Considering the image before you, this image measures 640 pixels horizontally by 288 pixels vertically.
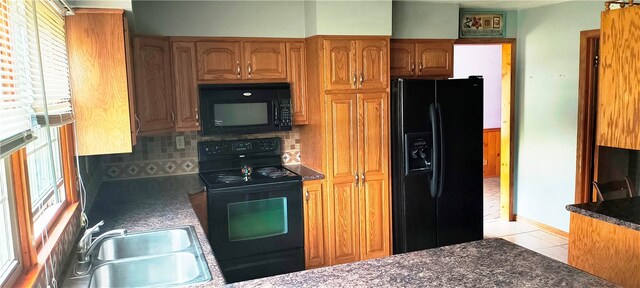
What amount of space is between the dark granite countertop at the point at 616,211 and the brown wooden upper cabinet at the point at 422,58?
75.9 inches

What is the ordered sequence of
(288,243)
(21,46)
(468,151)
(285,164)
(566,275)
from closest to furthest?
(21,46), (566,275), (288,243), (468,151), (285,164)

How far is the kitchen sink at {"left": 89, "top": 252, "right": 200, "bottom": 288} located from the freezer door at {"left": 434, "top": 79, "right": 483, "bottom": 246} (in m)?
2.32

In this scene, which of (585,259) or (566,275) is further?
(585,259)

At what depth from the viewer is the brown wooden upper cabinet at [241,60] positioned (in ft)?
11.7

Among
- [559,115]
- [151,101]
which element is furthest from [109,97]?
[559,115]

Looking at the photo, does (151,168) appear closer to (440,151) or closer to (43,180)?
(43,180)

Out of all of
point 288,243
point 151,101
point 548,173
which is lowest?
point 288,243

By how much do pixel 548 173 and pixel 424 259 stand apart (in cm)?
333

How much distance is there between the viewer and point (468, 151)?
388cm

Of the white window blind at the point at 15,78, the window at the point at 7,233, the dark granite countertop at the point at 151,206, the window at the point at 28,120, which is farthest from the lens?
the dark granite countertop at the point at 151,206

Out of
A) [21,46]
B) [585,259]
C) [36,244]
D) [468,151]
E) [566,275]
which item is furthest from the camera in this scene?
[468,151]

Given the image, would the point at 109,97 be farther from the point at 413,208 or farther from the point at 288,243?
the point at 413,208

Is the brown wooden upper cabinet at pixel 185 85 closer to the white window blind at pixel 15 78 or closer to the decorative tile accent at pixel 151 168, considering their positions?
the decorative tile accent at pixel 151 168

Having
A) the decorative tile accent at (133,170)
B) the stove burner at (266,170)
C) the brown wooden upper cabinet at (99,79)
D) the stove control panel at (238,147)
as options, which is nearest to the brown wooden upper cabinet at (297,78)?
the stove control panel at (238,147)
